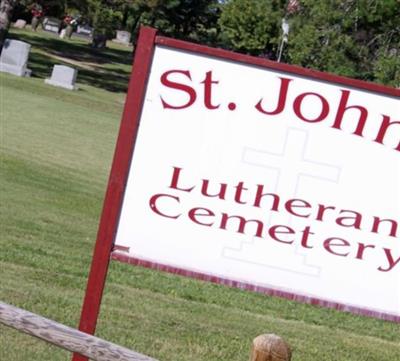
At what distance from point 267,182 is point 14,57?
36.0m

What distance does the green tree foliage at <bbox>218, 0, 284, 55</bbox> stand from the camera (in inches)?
2056

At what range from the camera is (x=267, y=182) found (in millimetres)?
5246

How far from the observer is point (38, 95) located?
113 feet

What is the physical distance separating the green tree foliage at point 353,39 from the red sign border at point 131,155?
19.1m

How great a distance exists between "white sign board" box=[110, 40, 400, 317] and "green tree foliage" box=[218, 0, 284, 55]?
45.3 m

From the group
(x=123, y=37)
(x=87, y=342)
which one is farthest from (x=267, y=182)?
(x=123, y=37)

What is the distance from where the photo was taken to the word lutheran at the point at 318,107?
518 cm

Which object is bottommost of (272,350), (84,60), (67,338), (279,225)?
(67,338)

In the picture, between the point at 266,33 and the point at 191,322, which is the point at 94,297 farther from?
the point at 266,33

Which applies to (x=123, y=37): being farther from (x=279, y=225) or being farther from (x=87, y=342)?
(x=87, y=342)

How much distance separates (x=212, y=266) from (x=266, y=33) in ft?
171

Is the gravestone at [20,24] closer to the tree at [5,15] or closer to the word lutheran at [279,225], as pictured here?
the tree at [5,15]

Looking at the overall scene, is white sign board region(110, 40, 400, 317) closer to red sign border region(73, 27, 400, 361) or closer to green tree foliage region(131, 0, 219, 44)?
red sign border region(73, 27, 400, 361)

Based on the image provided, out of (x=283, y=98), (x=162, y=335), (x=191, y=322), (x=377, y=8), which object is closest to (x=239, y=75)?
(x=283, y=98)
